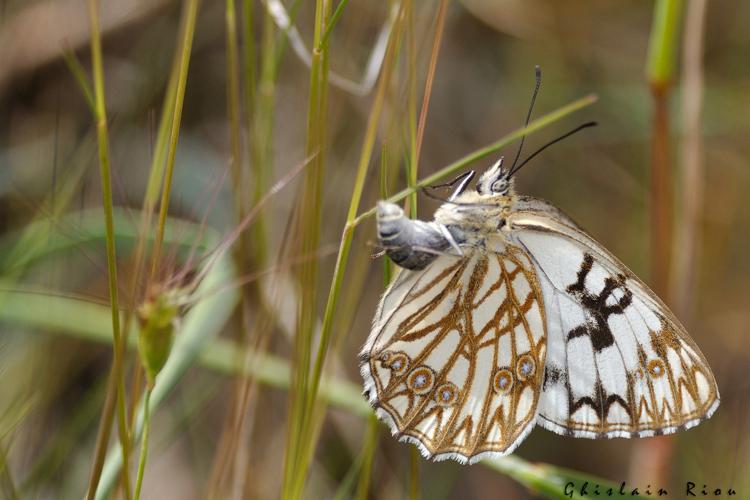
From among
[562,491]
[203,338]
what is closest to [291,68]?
[203,338]

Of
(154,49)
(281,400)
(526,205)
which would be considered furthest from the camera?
(281,400)

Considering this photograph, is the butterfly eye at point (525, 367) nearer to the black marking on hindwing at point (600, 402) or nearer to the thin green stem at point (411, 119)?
the black marking on hindwing at point (600, 402)

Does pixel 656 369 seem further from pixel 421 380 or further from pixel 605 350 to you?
pixel 421 380

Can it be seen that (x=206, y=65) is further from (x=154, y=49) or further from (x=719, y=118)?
(x=719, y=118)

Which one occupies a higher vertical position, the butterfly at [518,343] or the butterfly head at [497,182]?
the butterfly head at [497,182]

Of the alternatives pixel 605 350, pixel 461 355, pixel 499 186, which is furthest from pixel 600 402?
pixel 499 186

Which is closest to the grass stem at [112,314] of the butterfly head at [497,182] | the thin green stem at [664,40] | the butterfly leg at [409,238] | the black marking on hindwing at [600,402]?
the butterfly leg at [409,238]
